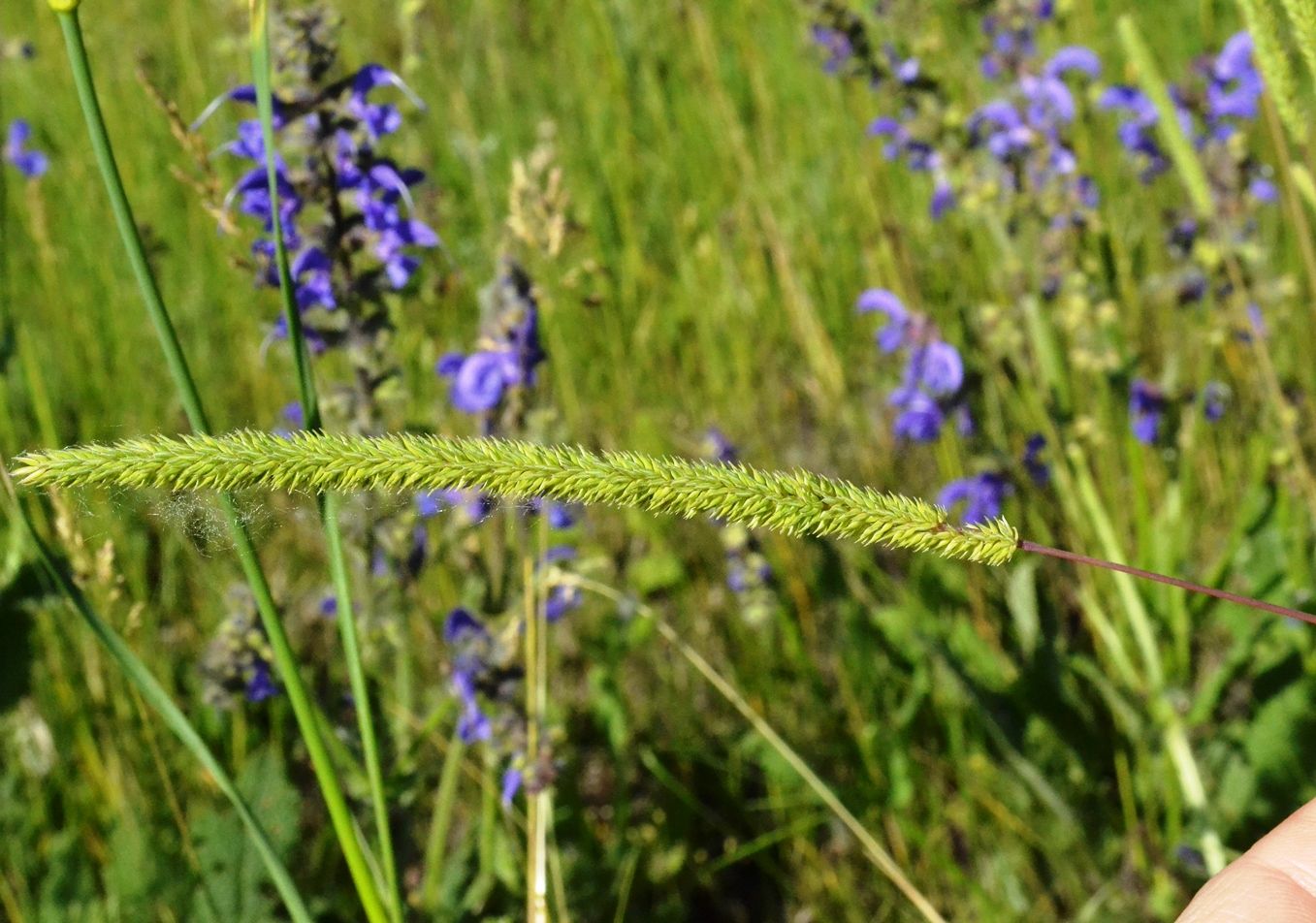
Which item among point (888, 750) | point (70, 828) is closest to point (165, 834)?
point (70, 828)

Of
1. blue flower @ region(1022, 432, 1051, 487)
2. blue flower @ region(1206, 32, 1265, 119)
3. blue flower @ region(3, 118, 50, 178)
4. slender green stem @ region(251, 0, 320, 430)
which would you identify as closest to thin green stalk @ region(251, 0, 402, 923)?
slender green stem @ region(251, 0, 320, 430)

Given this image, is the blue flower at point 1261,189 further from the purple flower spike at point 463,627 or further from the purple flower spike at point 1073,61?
the purple flower spike at point 463,627

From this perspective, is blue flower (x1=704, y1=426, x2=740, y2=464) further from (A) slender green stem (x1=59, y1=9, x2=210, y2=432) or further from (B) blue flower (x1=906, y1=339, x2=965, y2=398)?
(A) slender green stem (x1=59, y1=9, x2=210, y2=432)

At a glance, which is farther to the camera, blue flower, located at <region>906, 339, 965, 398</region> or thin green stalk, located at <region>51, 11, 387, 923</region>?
blue flower, located at <region>906, 339, 965, 398</region>

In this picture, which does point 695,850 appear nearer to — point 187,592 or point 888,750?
point 888,750

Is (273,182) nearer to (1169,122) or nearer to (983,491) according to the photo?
(1169,122)

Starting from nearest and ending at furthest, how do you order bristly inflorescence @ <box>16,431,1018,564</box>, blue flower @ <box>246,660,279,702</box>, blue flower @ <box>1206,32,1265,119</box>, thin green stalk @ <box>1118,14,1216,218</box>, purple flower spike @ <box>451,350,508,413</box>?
bristly inflorescence @ <box>16,431,1018,564</box>, thin green stalk @ <box>1118,14,1216,218</box>, blue flower @ <box>246,660,279,702</box>, purple flower spike @ <box>451,350,508,413</box>, blue flower @ <box>1206,32,1265,119</box>

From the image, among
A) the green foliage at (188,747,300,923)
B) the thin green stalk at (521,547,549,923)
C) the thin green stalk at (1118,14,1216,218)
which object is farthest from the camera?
the green foliage at (188,747,300,923)

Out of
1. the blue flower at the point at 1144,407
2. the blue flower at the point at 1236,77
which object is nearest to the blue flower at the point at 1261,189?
the blue flower at the point at 1236,77
